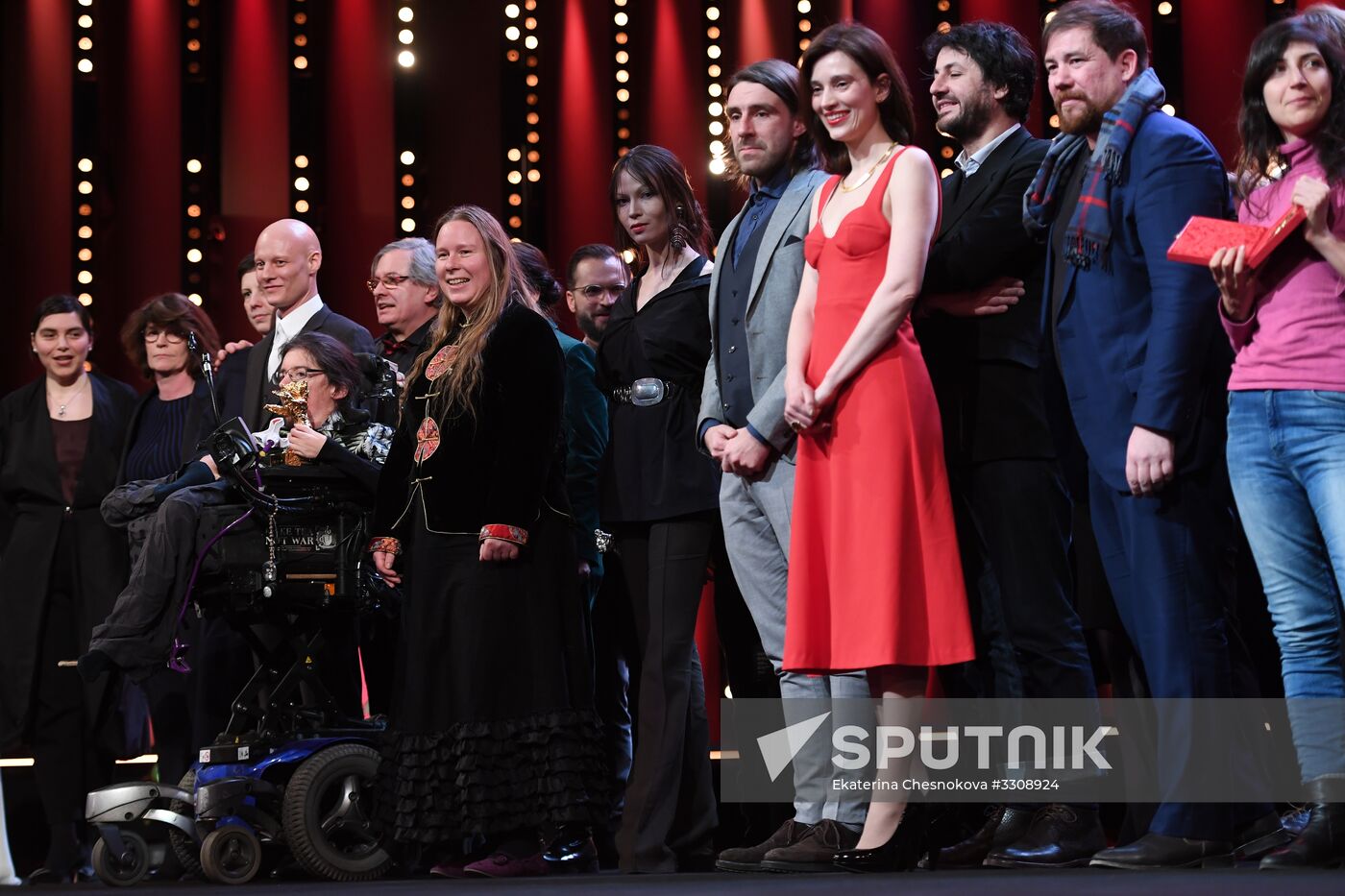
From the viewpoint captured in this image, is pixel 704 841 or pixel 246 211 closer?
pixel 704 841

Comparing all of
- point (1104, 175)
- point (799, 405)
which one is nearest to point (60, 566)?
point (799, 405)

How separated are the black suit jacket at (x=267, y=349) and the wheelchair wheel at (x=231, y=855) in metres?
1.35

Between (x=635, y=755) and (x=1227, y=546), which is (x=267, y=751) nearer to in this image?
(x=635, y=755)

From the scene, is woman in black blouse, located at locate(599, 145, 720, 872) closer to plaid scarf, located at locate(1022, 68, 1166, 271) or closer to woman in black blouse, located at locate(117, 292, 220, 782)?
plaid scarf, located at locate(1022, 68, 1166, 271)

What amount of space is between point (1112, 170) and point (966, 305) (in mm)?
419

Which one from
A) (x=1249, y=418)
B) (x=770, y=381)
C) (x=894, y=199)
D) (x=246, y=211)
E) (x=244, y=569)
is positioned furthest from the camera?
(x=246, y=211)

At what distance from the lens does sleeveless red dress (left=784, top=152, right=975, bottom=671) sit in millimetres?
2807

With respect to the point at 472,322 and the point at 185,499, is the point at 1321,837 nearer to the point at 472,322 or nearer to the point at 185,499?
the point at 472,322

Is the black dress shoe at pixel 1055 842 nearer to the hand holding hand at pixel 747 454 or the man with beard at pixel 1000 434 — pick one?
the man with beard at pixel 1000 434

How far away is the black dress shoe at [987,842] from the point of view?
2.92m

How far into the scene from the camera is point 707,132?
7.30 m

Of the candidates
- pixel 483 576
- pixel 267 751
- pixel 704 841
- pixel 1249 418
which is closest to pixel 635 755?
pixel 704 841

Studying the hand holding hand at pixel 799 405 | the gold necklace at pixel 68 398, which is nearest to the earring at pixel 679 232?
the hand holding hand at pixel 799 405

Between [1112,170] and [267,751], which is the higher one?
[1112,170]
